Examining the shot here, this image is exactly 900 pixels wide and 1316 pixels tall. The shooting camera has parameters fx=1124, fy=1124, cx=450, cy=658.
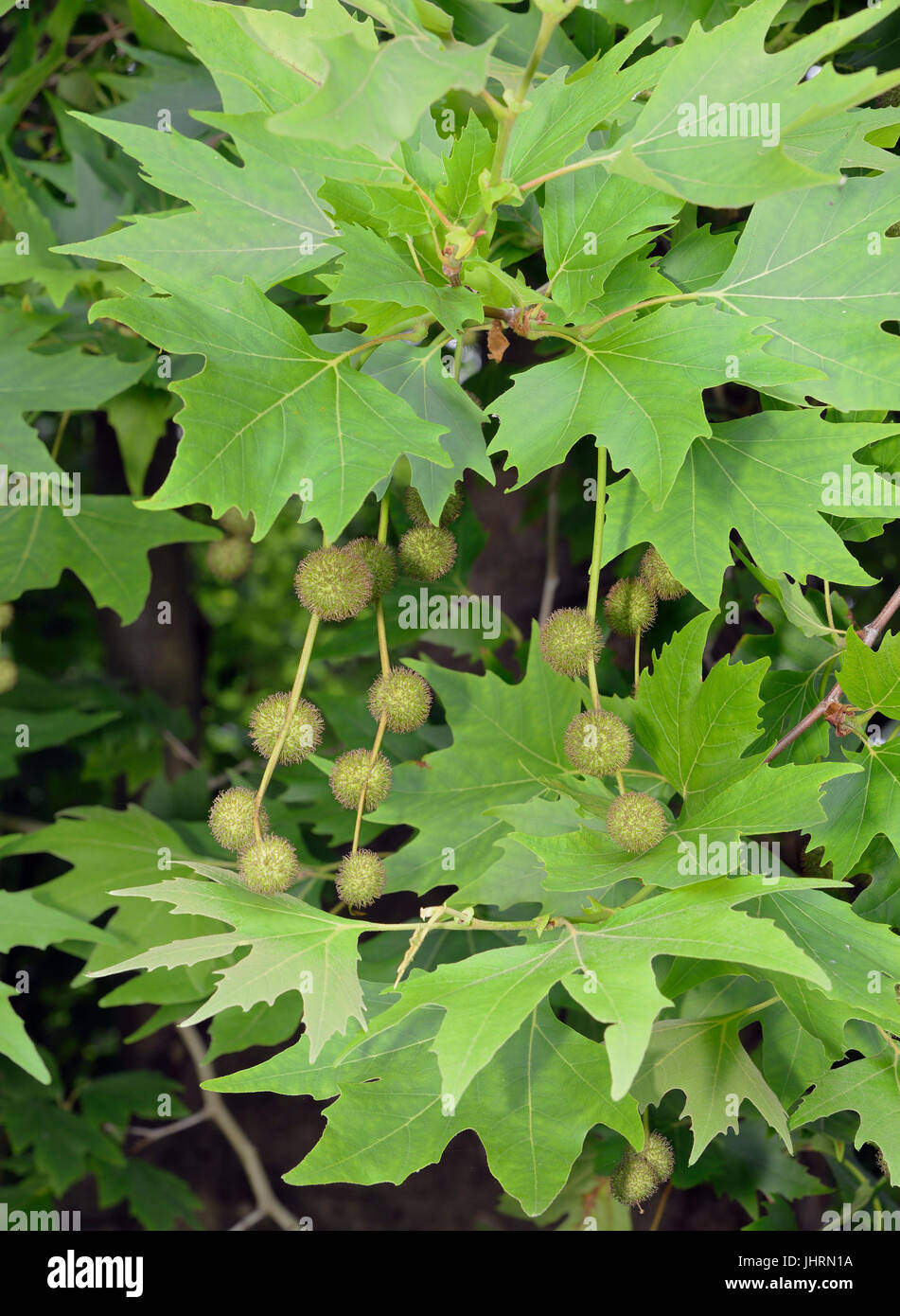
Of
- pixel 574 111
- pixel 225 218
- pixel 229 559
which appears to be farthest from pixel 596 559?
pixel 229 559

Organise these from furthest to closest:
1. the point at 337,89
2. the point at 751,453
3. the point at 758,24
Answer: the point at 751,453 → the point at 758,24 → the point at 337,89

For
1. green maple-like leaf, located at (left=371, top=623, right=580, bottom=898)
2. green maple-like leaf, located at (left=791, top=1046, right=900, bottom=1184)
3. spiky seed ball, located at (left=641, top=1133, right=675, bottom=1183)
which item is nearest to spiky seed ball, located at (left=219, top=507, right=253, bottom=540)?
green maple-like leaf, located at (left=371, top=623, right=580, bottom=898)

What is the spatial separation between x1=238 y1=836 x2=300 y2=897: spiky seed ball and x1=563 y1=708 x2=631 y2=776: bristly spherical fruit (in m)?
0.34

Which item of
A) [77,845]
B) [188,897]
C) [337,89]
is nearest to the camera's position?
[337,89]

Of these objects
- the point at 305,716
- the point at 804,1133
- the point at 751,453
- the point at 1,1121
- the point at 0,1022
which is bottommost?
the point at 1,1121

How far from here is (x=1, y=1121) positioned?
285 centimetres

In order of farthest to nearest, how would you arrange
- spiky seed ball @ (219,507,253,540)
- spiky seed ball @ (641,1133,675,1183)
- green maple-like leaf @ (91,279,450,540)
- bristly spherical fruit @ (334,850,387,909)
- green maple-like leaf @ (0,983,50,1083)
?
spiky seed ball @ (219,507,253,540) < green maple-like leaf @ (0,983,50,1083) < spiky seed ball @ (641,1133,675,1183) < bristly spherical fruit @ (334,850,387,909) < green maple-like leaf @ (91,279,450,540)

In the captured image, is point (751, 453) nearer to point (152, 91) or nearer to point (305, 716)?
point (305, 716)

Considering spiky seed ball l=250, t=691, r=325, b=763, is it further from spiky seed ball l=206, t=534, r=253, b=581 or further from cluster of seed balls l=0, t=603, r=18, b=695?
cluster of seed balls l=0, t=603, r=18, b=695

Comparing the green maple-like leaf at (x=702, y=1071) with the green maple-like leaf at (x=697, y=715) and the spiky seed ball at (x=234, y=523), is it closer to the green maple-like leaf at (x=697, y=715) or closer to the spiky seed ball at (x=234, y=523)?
the green maple-like leaf at (x=697, y=715)

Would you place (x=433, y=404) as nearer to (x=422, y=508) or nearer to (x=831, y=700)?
(x=422, y=508)

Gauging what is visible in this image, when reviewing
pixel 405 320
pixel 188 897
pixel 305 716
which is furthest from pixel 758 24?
pixel 188 897

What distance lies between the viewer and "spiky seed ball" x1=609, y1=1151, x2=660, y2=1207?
1.38 m

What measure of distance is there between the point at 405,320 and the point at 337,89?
1.43ft
